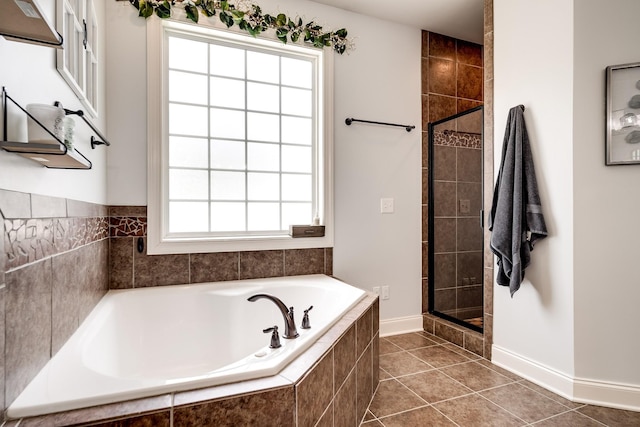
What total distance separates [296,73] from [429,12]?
3.88 feet

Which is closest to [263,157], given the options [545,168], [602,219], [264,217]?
[264,217]

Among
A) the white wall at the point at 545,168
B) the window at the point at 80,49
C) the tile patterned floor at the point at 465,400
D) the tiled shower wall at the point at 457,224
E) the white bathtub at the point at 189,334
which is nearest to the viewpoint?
the white bathtub at the point at 189,334

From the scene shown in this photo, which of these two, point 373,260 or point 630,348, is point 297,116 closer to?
point 373,260

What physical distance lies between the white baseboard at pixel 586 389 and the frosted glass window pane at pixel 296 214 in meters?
1.75

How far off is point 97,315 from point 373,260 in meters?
1.91

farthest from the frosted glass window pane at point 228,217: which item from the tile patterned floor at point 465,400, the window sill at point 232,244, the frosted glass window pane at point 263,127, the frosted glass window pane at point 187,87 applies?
the tile patterned floor at point 465,400

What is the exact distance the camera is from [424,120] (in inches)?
117

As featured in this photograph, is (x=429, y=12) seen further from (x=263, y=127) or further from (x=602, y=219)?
(x=602, y=219)

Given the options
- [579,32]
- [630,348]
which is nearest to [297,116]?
[579,32]

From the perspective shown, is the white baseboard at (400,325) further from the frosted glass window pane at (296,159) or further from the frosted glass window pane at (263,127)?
the frosted glass window pane at (263,127)

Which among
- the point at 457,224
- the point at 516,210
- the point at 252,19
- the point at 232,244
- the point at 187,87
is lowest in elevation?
the point at 232,244

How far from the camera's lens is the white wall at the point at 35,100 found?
884 millimetres

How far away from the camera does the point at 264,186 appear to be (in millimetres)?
2582

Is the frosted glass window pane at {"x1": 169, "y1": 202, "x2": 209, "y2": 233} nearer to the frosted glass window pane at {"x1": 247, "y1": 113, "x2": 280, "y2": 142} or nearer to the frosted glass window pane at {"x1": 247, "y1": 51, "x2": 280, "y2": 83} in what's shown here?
the frosted glass window pane at {"x1": 247, "y1": 113, "x2": 280, "y2": 142}
